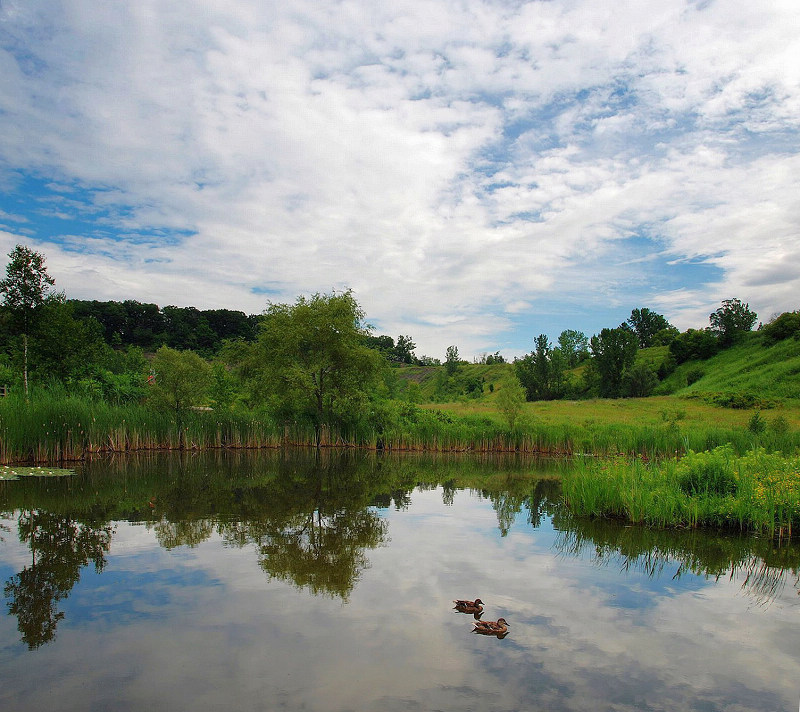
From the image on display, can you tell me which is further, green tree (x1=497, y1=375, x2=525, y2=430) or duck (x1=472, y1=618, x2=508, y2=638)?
green tree (x1=497, y1=375, x2=525, y2=430)

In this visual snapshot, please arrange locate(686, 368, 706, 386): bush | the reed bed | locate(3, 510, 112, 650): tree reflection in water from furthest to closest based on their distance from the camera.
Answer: locate(686, 368, 706, 386): bush → the reed bed → locate(3, 510, 112, 650): tree reflection in water

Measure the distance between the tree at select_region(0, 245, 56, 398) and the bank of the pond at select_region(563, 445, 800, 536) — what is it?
941 inches

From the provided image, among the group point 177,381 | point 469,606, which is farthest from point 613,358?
point 469,606

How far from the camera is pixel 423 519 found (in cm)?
1176

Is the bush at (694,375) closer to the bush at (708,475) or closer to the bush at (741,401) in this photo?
the bush at (741,401)

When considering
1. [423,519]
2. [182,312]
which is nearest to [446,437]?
[423,519]

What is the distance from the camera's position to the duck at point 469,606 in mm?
6270

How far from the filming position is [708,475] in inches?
454

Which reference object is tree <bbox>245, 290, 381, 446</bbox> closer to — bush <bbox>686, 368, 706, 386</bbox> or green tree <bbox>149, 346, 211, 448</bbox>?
green tree <bbox>149, 346, 211, 448</bbox>

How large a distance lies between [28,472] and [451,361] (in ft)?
248

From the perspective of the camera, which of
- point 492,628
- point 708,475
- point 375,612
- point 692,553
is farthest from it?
point 708,475

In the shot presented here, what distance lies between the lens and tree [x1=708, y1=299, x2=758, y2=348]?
69562mm

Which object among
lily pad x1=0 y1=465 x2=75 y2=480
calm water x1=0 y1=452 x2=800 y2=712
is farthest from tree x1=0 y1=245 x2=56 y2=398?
calm water x1=0 y1=452 x2=800 y2=712

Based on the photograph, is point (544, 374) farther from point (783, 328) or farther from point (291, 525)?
point (291, 525)
